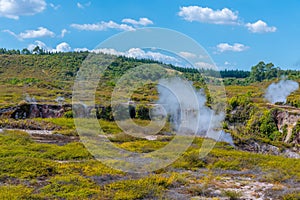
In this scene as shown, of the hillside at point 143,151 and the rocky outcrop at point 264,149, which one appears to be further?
the rocky outcrop at point 264,149

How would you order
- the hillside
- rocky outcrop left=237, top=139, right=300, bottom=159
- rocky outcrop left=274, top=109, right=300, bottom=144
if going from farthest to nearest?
rocky outcrop left=274, top=109, right=300, bottom=144 < rocky outcrop left=237, top=139, right=300, bottom=159 < the hillside

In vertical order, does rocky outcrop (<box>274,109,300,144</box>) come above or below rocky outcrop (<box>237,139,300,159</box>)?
above

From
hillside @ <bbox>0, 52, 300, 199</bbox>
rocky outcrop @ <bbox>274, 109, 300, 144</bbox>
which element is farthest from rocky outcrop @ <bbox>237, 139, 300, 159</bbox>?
rocky outcrop @ <bbox>274, 109, 300, 144</bbox>

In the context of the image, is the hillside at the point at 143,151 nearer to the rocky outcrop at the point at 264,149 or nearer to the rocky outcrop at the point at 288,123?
the rocky outcrop at the point at 264,149

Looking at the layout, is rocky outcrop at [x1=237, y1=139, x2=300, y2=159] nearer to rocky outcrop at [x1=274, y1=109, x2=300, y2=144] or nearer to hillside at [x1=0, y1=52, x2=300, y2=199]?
hillside at [x1=0, y1=52, x2=300, y2=199]

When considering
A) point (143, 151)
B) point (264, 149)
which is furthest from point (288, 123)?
point (143, 151)

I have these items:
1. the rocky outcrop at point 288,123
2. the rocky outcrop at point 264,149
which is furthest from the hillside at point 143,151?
the rocky outcrop at point 288,123

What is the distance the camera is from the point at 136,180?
17.6 m

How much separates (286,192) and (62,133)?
64.4 feet

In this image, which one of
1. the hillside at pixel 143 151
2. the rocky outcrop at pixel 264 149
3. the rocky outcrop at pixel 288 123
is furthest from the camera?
the rocky outcrop at pixel 288 123

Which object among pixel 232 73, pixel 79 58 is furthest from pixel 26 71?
pixel 232 73

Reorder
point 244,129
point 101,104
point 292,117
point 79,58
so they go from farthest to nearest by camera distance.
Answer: point 79,58
point 101,104
point 244,129
point 292,117

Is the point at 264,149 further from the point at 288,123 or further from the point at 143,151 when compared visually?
the point at 143,151

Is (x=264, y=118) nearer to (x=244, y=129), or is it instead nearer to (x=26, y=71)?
(x=244, y=129)
